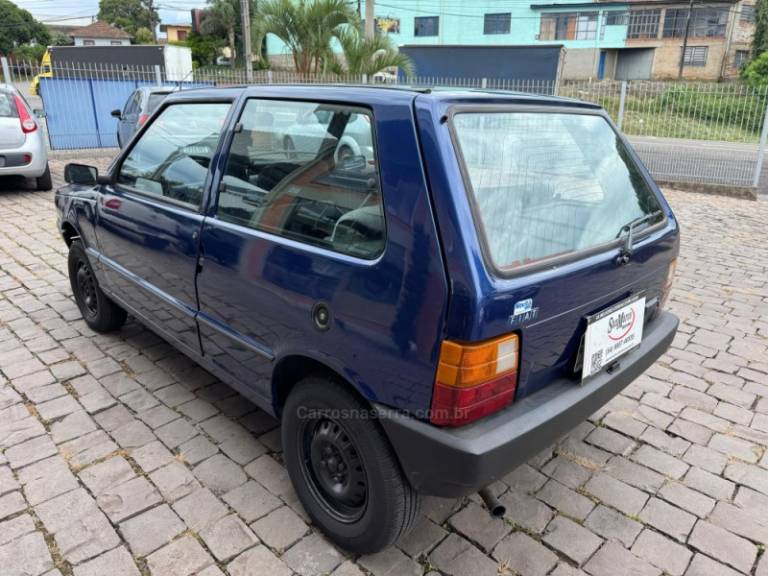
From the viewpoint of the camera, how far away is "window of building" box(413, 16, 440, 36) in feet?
155

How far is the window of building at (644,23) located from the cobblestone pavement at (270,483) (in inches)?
1859

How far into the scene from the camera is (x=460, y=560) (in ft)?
7.22

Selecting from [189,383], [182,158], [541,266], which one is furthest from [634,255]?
[189,383]

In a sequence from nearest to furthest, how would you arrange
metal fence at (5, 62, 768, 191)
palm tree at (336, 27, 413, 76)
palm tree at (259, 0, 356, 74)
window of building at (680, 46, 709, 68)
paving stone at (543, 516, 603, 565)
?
paving stone at (543, 516, 603, 565) → metal fence at (5, 62, 768, 191) → palm tree at (259, 0, 356, 74) → palm tree at (336, 27, 413, 76) → window of building at (680, 46, 709, 68)

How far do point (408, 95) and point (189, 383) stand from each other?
231 cm

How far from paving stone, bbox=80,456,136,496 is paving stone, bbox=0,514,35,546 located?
257 mm

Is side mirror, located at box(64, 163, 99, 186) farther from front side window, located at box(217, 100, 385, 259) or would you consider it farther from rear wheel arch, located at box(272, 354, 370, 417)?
rear wheel arch, located at box(272, 354, 370, 417)

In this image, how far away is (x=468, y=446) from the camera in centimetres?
176

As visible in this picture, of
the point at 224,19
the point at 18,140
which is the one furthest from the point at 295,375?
the point at 224,19

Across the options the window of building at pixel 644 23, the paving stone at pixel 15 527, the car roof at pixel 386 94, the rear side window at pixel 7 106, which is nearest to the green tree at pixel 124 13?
the window of building at pixel 644 23

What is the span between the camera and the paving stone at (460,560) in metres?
2.15

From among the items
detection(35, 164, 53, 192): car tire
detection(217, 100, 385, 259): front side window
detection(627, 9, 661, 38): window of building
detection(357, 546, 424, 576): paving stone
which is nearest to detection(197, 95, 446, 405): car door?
detection(217, 100, 385, 259): front side window

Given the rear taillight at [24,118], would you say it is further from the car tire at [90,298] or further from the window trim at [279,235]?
the window trim at [279,235]

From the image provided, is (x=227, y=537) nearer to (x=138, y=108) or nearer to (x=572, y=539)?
(x=572, y=539)
